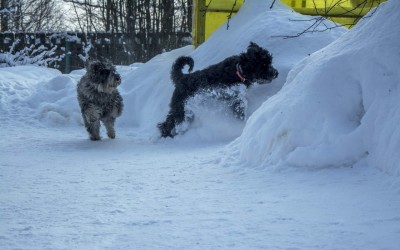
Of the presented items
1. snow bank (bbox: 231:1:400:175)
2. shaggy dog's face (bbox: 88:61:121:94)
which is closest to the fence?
shaggy dog's face (bbox: 88:61:121:94)

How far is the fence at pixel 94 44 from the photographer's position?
19.2 metres

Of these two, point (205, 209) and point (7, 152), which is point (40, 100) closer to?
point (7, 152)

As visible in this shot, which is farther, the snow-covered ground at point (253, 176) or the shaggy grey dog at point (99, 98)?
the shaggy grey dog at point (99, 98)

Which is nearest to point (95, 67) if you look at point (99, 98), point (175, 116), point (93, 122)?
point (99, 98)

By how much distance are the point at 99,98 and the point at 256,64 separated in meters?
2.50

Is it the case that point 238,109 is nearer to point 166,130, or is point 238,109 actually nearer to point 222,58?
point 166,130

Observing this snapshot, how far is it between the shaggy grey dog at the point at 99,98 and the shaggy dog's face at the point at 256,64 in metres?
1.99

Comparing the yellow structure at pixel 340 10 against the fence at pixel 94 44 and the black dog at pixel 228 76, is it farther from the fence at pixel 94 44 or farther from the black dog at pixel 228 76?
the fence at pixel 94 44

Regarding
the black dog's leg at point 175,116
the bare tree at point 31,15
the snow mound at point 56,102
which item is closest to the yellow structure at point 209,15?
the snow mound at point 56,102

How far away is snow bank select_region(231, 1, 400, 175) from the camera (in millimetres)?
4066

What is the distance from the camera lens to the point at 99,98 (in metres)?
8.05

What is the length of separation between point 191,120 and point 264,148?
3002 millimetres

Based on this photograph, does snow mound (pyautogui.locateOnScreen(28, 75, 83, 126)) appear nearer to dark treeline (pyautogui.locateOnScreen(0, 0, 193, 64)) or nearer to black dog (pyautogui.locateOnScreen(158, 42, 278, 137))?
black dog (pyautogui.locateOnScreen(158, 42, 278, 137))

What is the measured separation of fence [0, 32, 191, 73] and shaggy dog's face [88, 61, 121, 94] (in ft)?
37.2
